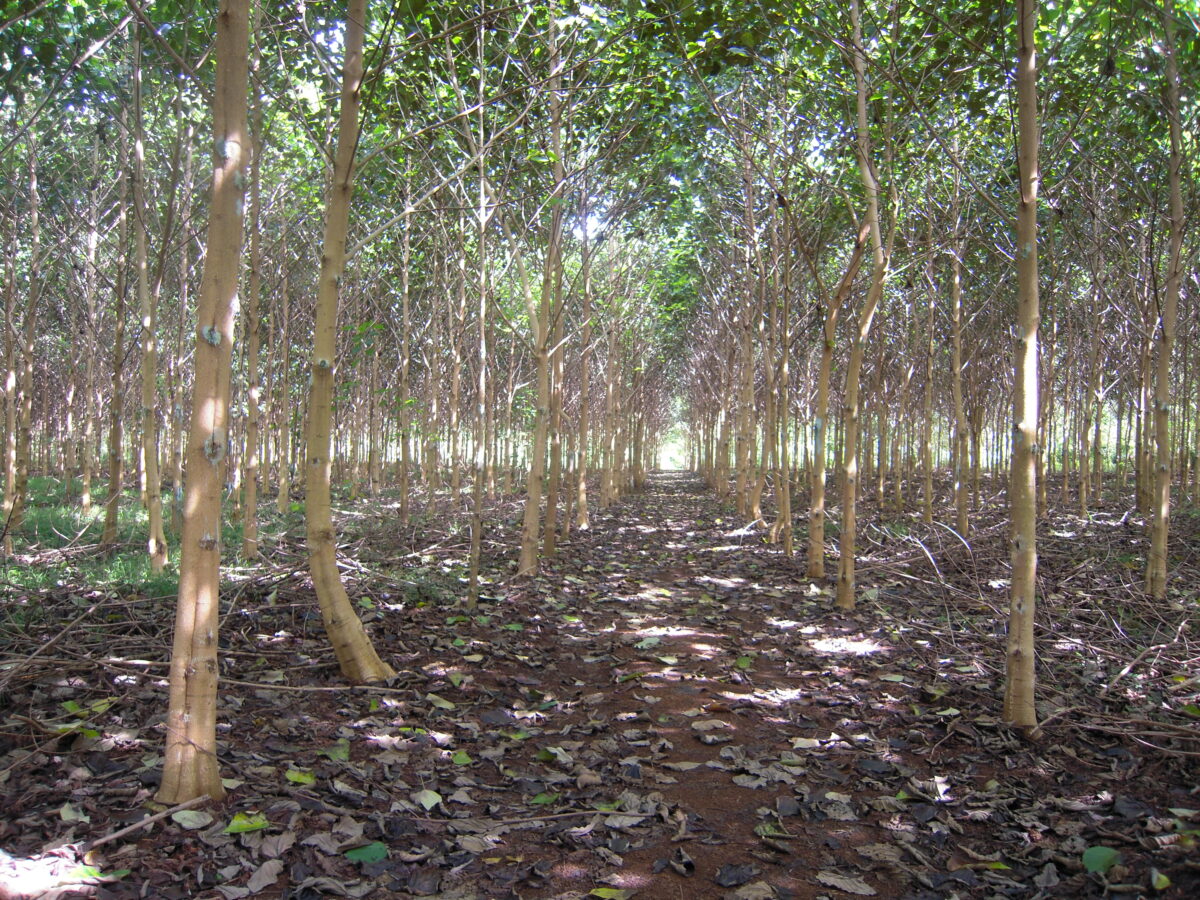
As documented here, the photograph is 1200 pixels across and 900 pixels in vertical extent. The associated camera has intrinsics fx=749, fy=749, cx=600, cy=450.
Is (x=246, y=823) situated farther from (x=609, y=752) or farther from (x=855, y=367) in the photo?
(x=855, y=367)

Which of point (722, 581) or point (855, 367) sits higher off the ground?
point (855, 367)

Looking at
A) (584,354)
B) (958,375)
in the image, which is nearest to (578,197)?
(584,354)

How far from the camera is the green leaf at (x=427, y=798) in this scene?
2.97 meters

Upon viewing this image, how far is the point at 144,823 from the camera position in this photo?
8.04ft

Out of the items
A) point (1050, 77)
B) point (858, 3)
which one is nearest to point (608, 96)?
point (858, 3)

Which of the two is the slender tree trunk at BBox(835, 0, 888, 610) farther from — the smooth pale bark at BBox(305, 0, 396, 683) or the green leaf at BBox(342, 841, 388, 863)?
Result: the green leaf at BBox(342, 841, 388, 863)

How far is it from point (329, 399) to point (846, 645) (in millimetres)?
3872

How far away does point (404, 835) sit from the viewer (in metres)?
2.74

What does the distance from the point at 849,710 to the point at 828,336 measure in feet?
11.6

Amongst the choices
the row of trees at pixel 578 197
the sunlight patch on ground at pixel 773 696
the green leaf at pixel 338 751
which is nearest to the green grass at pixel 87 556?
the row of trees at pixel 578 197

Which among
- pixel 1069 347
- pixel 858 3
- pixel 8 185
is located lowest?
pixel 1069 347

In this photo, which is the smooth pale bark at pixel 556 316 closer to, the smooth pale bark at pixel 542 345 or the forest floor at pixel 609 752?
the smooth pale bark at pixel 542 345

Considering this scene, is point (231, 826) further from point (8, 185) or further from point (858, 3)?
point (8, 185)

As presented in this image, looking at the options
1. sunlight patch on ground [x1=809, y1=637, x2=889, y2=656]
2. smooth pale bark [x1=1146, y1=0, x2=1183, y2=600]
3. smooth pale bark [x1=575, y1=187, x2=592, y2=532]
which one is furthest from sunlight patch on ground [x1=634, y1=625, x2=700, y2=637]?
smooth pale bark [x1=575, y1=187, x2=592, y2=532]
